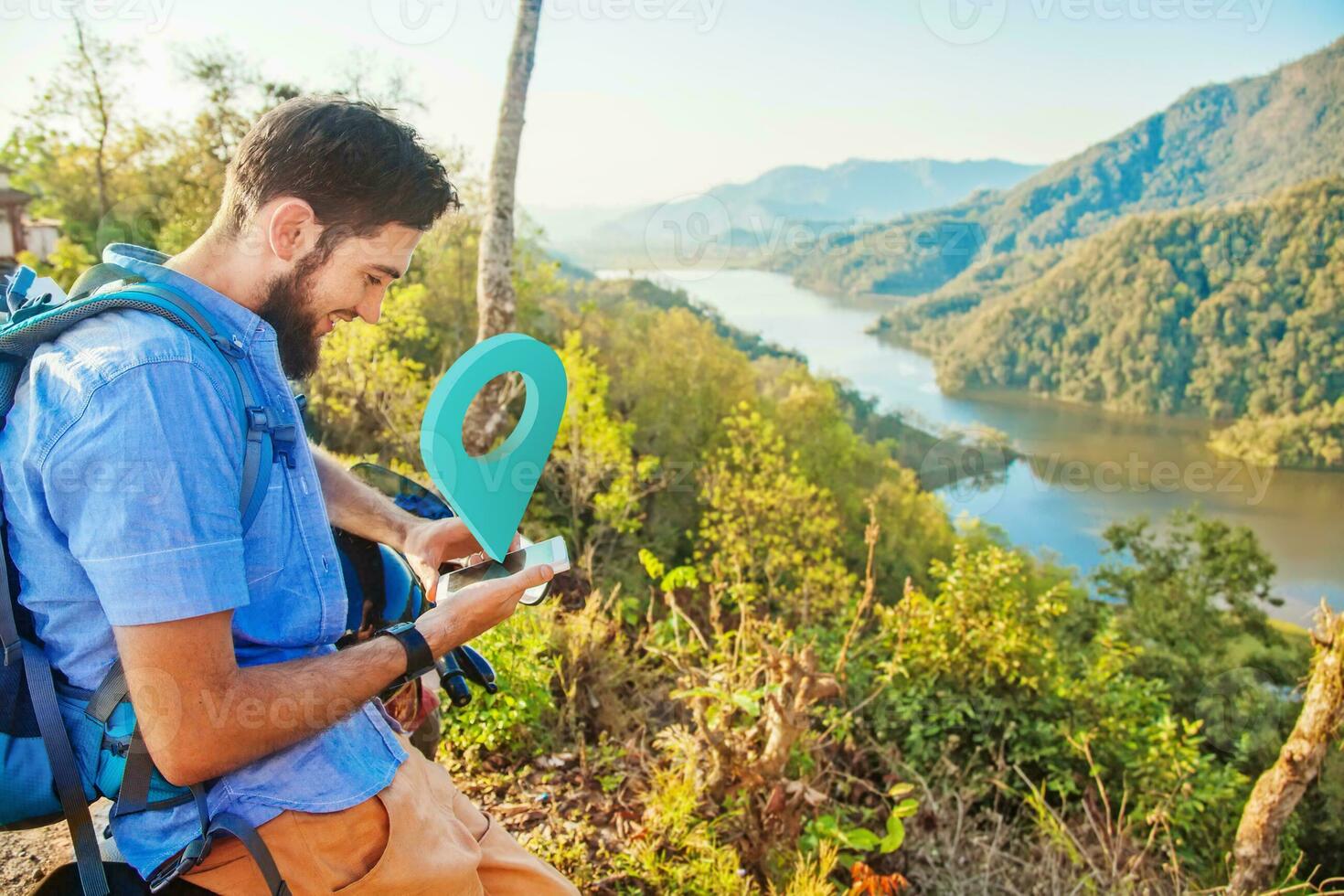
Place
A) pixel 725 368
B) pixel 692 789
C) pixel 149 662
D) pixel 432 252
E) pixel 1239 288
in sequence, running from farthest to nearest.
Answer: pixel 1239 288, pixel 725 368, pixel 432 252, pixel 692 789, pixel 149 662

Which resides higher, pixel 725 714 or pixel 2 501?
pixel 2 501

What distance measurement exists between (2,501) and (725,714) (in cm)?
255

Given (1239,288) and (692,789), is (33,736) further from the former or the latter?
(1239,288)

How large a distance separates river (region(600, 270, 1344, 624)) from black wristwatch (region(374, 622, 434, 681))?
125ft

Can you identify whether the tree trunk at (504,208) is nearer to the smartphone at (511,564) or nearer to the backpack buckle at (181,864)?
the smartphone at (511,564)

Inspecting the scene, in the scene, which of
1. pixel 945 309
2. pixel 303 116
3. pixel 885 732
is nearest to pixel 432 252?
pixel 885 732

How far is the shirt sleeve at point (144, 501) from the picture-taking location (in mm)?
1092

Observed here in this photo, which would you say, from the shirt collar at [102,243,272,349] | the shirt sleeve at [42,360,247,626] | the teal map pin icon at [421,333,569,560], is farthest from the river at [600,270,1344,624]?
the shirt sleeve at [42,360,247,626]

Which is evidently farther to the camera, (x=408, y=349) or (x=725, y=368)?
(x=725, y=368)

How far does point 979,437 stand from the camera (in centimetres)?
5522

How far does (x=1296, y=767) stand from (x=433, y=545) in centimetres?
598

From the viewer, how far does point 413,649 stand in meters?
1.40

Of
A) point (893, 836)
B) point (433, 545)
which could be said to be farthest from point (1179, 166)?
point (433, 545)

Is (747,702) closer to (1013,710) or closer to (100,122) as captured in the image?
(1013,710)
